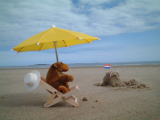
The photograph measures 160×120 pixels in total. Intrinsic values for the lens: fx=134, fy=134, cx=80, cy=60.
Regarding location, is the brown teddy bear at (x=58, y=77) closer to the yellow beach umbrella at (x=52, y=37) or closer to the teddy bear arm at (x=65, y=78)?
the teddy bear arm at (x=65, y=78)

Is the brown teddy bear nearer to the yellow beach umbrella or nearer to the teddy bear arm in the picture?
the teddy bear arm

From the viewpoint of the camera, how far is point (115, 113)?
362cm

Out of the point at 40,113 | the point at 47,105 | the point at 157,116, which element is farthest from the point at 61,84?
the point at 157,116

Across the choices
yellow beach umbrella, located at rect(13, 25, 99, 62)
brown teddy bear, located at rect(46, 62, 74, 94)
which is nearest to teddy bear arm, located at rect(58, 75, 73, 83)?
brown teddy bear, located at rect(46, 62, 74, 94)

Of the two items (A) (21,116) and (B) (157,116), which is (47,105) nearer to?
(A) (21,116)

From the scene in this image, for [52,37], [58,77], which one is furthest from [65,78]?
[52,37]

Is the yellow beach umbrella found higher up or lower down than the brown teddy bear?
higher up

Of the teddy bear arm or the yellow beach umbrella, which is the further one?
the teddy bear arm

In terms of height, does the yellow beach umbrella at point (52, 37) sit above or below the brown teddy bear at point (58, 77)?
above

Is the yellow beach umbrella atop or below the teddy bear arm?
atop

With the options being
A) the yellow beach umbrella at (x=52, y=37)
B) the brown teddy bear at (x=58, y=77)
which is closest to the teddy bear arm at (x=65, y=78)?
the brown teddy bear at (x=58, y=77)

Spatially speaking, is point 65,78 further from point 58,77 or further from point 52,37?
point 52,37

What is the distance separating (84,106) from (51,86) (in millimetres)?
1245

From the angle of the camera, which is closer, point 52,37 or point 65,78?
point 52,37
